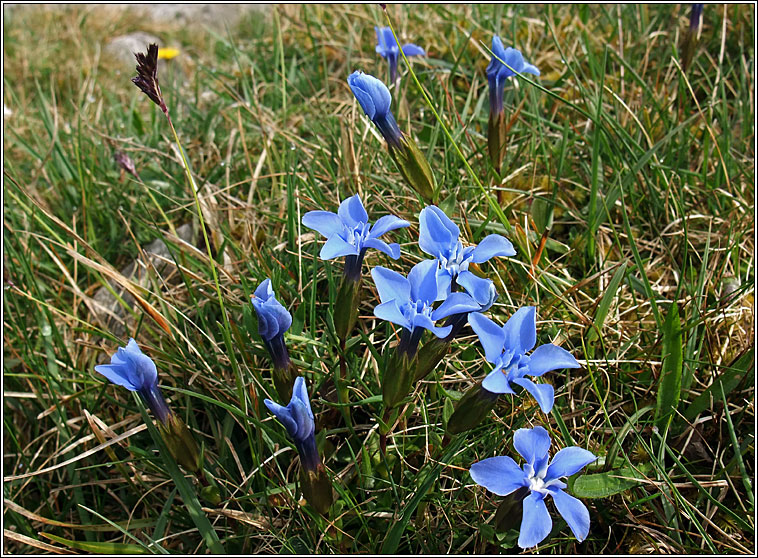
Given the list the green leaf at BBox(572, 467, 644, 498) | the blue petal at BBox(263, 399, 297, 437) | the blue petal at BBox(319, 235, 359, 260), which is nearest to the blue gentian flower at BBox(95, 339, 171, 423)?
the blue petal at BBox(263, 399, 297, 437)

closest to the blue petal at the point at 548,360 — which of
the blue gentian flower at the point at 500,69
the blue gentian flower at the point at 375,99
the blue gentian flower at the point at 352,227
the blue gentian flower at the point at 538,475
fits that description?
the blue gentian flower at the point at 538,475

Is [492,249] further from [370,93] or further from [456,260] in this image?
[370,93]

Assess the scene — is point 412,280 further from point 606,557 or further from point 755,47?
point 755,47

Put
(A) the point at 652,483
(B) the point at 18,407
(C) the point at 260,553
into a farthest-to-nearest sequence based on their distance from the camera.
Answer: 1. (B) the point at 18,407
2. (C) the point at 260,553
3. (A) the point at 652,483

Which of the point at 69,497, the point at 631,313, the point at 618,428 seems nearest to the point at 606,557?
the point at 618,428

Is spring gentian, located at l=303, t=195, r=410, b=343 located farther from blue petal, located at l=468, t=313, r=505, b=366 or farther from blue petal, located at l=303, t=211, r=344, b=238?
blue petal, located at l=468, t=313, r=505, b=366

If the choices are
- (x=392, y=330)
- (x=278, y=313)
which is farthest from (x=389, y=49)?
(x=278, y=313)

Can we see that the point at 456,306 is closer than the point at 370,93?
Yes
